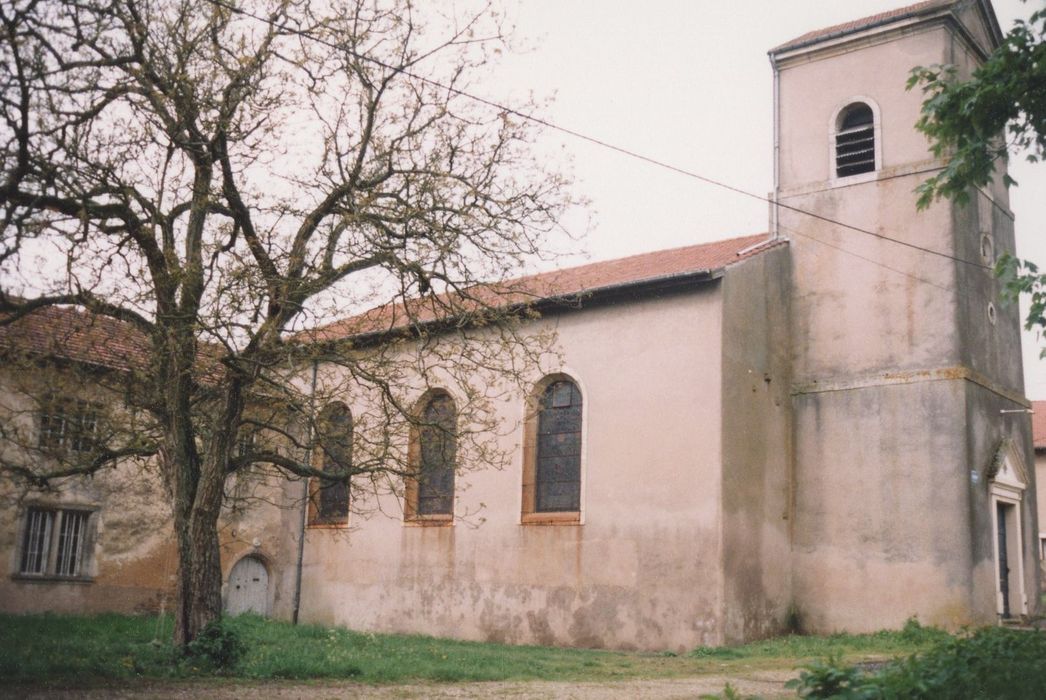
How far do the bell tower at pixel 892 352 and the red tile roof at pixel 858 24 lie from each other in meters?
0.05

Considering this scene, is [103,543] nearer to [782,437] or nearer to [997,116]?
[782,437]

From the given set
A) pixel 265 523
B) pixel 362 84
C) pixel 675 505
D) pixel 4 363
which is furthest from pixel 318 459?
pixel 362 84

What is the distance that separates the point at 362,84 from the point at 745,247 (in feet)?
33.5

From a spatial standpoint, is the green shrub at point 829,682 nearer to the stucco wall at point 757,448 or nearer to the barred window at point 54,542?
the stucco wall at point 757,448

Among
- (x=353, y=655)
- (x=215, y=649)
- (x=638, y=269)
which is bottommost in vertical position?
(x=353, y=655)

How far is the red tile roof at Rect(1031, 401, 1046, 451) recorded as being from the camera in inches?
1395

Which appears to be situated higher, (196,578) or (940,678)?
(196,578)

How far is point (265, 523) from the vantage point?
23.4 meters

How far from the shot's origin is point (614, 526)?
56.7ft

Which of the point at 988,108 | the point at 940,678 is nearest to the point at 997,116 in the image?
the point at 988,108

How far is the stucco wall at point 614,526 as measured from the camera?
16406mm

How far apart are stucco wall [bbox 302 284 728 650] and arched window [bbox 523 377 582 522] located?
0.89 feet

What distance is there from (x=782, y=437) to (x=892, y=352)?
8.23 ft

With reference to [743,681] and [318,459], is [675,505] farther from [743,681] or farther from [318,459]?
[318,459]
